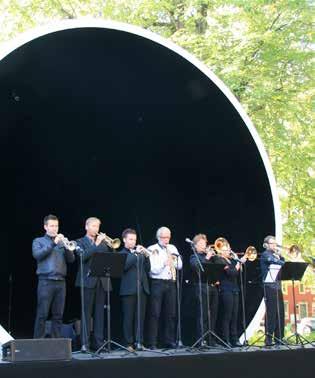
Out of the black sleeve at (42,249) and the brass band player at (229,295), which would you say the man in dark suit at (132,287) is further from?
the brass band player at (229,295)

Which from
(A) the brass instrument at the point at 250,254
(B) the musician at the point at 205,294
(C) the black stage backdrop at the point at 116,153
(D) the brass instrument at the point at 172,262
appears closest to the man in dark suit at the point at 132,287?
(D) the brass instrument at the point at 172,262

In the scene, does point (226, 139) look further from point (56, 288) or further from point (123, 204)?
point (56, 288)

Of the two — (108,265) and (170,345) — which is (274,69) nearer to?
(170,345)

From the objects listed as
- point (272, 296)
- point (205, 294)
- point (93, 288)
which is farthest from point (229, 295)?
point (93, 288)

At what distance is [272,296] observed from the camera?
9672 millimetres

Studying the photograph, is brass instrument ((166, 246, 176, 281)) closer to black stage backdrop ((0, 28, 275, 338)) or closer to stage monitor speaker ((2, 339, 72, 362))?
black stage backdrop ((0, 28, 275, 338))

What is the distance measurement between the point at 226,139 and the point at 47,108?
2.95 metres

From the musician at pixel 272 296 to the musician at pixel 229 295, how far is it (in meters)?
0.37

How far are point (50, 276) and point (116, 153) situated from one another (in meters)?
2.82

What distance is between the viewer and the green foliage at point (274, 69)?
15172 mm

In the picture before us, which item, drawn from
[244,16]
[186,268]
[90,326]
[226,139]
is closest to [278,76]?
[244,16]

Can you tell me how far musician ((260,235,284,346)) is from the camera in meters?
9.55

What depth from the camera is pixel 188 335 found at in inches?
411

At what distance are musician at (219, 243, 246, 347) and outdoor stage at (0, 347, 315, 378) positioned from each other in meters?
1.57
